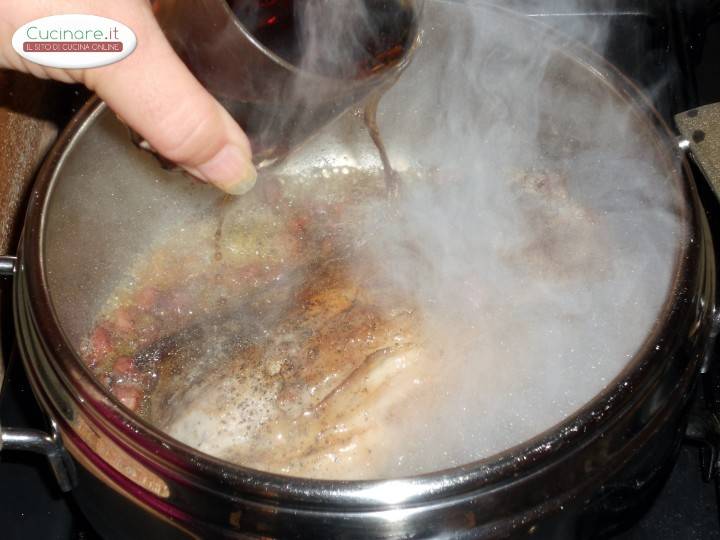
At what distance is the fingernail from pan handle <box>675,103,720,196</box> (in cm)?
78

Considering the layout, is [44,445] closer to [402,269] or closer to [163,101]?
[163,101]

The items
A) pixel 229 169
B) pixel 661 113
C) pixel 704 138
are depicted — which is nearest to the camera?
pixel 229 169

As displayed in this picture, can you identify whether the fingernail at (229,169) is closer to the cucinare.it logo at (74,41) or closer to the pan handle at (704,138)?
the cucinare.it logo at (74,41)

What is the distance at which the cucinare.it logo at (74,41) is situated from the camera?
97 centimetres

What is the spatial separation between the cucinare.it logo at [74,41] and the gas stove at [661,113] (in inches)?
28.2

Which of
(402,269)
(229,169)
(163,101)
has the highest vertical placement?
(163,101)

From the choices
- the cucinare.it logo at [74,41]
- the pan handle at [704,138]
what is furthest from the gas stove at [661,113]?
the cucinare.it logo at [74,41]

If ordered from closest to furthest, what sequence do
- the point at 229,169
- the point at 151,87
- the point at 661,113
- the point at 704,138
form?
the point at 151,87, the point at 229,169, the point at 704,138, the point at 661,113

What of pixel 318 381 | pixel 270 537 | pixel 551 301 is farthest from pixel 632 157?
pixel 270 537

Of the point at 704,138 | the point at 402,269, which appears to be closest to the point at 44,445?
the point at 402,269

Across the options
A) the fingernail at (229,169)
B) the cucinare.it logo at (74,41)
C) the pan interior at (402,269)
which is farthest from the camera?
the pan interior at (402,269)

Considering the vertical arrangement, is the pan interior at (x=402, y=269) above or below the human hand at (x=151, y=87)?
below

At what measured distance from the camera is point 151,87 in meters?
0.99

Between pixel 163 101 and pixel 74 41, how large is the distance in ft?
0.47
